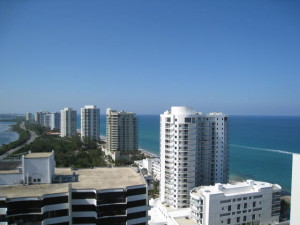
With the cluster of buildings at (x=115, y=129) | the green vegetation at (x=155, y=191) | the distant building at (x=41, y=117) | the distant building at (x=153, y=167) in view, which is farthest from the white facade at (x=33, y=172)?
the distant building at (x=41, y=117)

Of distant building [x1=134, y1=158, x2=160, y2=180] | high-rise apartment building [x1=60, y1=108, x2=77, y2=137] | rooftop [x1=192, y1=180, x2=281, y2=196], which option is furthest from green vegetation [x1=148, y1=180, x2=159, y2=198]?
high-rise apartment building [x1=60, y1=108, x2=77, y2=137]

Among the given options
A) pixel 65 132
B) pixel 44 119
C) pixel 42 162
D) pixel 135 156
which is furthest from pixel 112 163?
pixel 44 119

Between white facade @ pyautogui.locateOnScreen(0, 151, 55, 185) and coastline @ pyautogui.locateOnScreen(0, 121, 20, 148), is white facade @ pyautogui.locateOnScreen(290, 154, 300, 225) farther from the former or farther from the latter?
coastline @ pyautogui.locateOnScreen(0, 121, 20, 148)

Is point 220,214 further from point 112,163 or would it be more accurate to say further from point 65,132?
point 65,132

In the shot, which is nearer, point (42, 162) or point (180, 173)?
point (42, 162)

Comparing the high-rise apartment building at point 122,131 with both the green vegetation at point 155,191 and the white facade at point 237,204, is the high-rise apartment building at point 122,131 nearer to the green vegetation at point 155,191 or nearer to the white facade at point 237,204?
the green vegetation at point 155,191

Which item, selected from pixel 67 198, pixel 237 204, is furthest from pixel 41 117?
pixel 67 198
